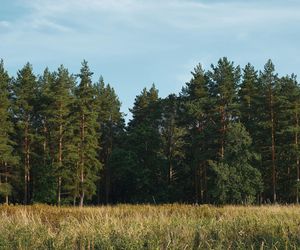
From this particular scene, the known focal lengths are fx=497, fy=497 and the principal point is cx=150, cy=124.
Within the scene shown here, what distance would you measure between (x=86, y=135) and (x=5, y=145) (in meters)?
8.98

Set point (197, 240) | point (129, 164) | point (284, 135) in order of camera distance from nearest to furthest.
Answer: point (197, 240)
point (284, 135)
point (129, 164)

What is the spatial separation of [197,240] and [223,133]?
43621 mm

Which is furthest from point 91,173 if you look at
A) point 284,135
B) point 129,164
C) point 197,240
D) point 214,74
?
point 197,240

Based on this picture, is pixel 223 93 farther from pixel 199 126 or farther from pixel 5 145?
pixel 5 145

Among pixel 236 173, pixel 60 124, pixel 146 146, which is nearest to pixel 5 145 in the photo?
pixel 60 124

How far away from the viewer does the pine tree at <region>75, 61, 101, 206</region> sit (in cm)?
5503

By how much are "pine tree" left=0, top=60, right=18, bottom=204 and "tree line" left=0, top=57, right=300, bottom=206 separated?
117 millimetres

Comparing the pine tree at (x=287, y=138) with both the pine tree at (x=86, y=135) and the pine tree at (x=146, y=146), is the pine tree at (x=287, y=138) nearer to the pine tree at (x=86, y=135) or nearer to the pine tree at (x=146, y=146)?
the pine tree at (x=146, y=146)

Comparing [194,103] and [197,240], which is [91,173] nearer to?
[194,103]

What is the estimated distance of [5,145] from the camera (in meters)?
52.2

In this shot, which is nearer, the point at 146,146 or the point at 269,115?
the point at 269,115

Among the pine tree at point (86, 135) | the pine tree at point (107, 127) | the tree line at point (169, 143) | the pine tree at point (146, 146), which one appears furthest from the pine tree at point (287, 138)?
the pine tree at point (107, 127)

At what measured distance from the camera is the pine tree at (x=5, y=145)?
2052 inches

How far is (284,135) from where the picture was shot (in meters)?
51.2
